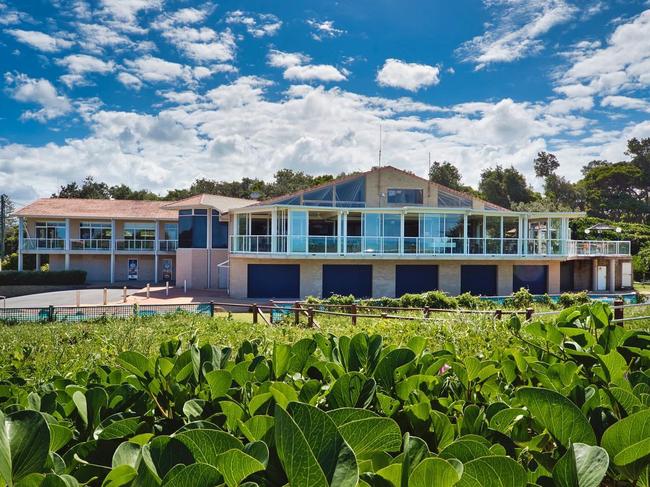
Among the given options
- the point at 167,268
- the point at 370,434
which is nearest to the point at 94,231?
the point at 167,268

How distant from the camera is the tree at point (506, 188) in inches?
2425

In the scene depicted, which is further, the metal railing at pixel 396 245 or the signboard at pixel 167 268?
the signboard at pixel 167 268

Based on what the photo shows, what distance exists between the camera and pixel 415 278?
27.3 metres

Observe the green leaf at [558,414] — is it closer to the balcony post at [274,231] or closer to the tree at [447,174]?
the balcony post at [274,231]

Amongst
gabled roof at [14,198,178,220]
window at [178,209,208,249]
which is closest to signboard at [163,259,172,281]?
gabled roof at [14,198,178,220]

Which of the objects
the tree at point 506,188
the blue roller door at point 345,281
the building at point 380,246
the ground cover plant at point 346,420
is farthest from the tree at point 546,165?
the ground cover plant at point 346,420

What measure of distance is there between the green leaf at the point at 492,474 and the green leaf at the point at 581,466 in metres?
0.11

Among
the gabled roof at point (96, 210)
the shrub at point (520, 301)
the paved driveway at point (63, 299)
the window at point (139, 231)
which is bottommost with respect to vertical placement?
the paved driveway at point (63, 299)

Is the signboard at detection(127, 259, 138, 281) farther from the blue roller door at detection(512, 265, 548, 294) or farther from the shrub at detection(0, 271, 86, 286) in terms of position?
the blue roller door at detection(512, 265, 548, 294)

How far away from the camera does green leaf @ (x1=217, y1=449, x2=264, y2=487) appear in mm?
883

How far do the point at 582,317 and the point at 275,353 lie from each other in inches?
65.8

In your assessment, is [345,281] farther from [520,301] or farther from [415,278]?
[520,301]

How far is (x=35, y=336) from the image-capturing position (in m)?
9.47

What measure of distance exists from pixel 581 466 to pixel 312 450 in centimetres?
52
